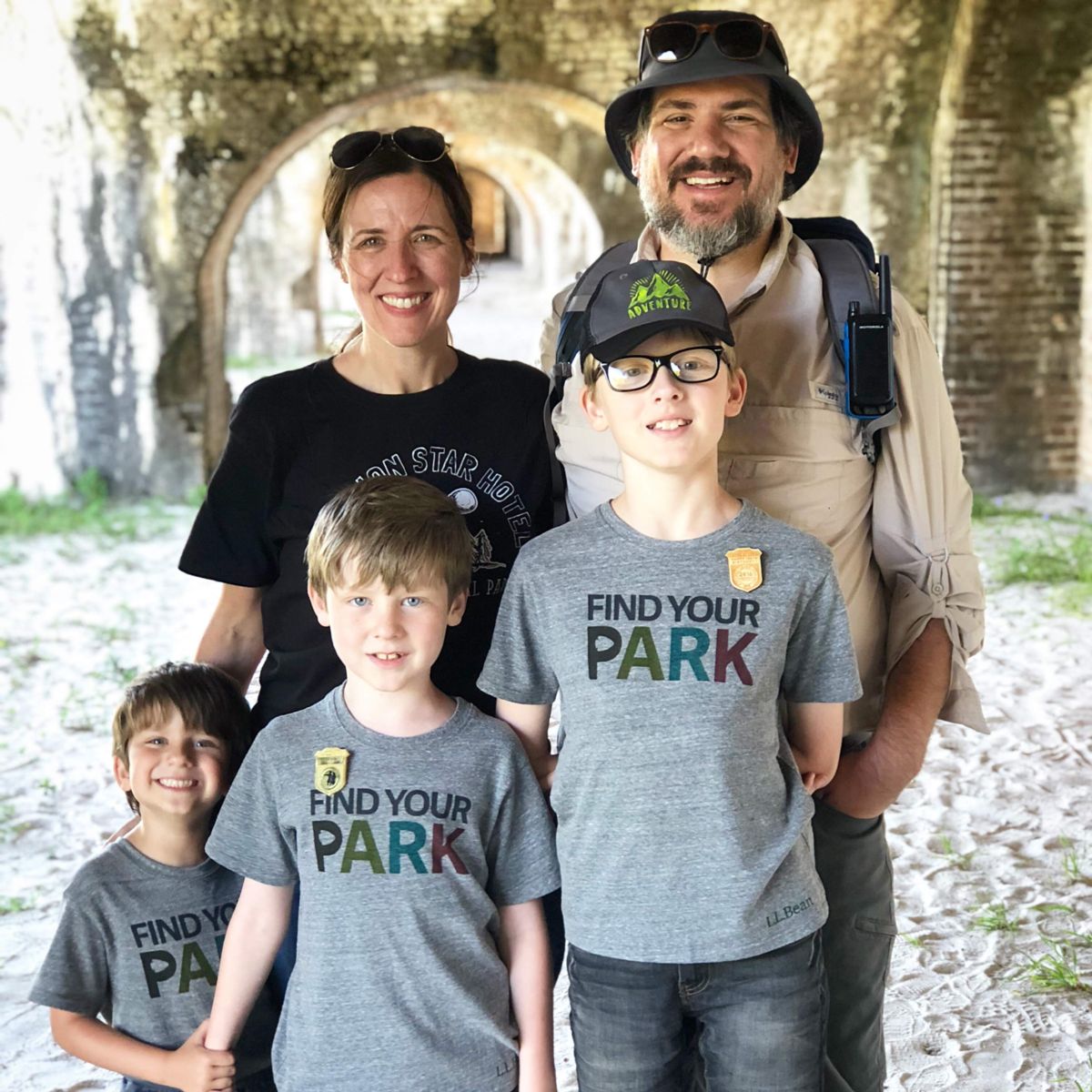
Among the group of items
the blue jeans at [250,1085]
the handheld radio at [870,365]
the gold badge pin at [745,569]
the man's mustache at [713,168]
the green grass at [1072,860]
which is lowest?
the green grass at [1072,860]

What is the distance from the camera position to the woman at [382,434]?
6.71ft

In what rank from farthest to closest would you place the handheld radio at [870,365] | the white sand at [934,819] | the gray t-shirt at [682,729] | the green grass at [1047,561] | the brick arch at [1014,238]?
the brick arch at [1014,238], the green grass at [1047,561], the white sand at [934,819], the handheld radio at [870,365], the gray t-shirt at [682,729]

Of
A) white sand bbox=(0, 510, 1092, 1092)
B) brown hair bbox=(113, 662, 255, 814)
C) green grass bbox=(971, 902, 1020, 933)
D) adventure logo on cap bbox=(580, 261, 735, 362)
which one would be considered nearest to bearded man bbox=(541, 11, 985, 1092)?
adventure logo on cap bbox=(580, 261, 735, 362)

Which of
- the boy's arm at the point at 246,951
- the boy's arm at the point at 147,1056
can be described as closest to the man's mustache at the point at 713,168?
the boy's arm at the point at 246,951

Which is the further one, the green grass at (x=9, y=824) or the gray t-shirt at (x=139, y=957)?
the green grass at (x=9, y=824)

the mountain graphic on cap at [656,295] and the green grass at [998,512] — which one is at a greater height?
the mountain graphic on cap at [656,295]

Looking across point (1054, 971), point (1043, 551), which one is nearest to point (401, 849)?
point (1054, 971)

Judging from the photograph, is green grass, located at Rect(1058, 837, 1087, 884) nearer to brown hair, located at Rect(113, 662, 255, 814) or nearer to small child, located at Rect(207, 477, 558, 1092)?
small child, located at Rect(207, 477, 558, 1092)

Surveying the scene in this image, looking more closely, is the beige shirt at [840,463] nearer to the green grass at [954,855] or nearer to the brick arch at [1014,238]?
the green grass at [954,855]

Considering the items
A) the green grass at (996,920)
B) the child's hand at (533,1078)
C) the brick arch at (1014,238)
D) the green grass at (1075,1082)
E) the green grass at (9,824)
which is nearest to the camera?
the child's hand at (533,1078)

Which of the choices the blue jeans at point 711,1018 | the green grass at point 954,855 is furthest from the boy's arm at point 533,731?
the green grass at point 954,855

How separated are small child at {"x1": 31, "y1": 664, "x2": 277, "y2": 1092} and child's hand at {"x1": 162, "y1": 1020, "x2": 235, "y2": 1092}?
99mm

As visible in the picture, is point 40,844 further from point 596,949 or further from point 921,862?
point 596,949

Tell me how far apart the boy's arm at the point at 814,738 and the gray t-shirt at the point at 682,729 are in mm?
59
